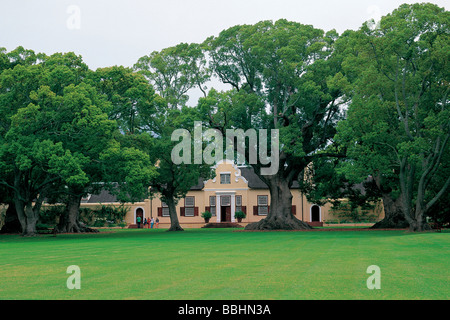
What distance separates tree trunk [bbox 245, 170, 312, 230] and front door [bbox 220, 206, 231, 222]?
22.8m

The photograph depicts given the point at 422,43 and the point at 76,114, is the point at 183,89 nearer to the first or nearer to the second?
the point at 76,114

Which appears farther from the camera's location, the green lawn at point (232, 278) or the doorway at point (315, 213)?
the doorway at point (315, 213)

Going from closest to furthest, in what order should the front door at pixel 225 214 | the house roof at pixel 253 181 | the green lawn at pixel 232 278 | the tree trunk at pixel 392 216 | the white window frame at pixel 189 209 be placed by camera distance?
the green lawn at pixel 232 278 → the tree trunk at pixel 392 216 → the house roof at pixel 253 181 → the front door at pixel 225 214 → the white window frame at pixel 189 209

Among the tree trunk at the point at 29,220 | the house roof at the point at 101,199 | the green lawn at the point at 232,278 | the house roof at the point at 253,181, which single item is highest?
the house roof at the point at 253,181

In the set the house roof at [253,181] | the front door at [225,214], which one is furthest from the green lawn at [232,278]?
the front door at [225,214]

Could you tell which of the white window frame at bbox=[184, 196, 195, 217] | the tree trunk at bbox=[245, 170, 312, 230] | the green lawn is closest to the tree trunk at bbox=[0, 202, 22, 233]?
the tree trunk at bbox=[245, 170, 312, 230]

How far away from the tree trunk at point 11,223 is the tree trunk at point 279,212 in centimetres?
2087

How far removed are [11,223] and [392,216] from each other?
33796mm

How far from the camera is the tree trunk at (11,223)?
1744 inches

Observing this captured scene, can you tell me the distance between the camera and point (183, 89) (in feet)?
161

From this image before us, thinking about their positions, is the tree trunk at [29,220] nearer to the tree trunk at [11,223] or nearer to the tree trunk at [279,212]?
the tree trunk at [11,223]

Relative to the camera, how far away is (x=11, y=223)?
44.8 m

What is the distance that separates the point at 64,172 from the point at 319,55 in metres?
22.6
